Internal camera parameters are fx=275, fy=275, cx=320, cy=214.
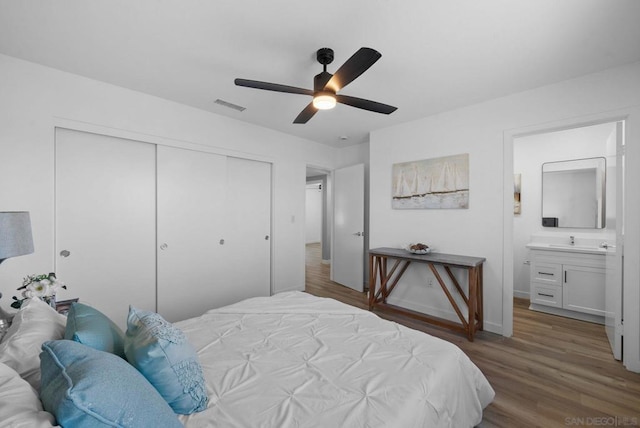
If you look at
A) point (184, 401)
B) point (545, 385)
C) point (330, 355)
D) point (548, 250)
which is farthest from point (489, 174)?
point (184, 401)

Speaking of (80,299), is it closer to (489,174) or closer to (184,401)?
(184,401)

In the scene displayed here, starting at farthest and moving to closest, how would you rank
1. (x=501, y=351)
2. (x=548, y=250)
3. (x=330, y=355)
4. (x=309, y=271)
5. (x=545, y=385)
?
1. (x=309, y=271)
2. (x=548, y=250)
3. (x=501, y=351)
4. (x=545, y=385)
5. (x=330, y=355)

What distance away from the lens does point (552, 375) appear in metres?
2.19

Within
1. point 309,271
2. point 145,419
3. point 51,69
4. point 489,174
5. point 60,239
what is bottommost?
point 309,271

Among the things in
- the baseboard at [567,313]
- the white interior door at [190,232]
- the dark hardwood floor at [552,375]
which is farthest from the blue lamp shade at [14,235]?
the baseboard at [567,313]

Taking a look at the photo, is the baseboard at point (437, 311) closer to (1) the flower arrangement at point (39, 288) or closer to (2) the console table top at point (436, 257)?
(2) the console table top at point (436, 257)

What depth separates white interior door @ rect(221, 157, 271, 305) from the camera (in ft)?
12.1

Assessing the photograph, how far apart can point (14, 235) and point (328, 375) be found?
63.9 inches

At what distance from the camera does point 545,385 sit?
2.07m

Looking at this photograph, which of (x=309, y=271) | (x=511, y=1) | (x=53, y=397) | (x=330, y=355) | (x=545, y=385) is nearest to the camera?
(x=53, y=397)

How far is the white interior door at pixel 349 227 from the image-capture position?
179 inches

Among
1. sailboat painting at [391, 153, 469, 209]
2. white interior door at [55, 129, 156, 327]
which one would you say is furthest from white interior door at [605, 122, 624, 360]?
white interior door at [55, 129, 156, 327]

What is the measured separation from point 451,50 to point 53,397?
277cm

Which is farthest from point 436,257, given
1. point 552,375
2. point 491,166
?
point 552,375
